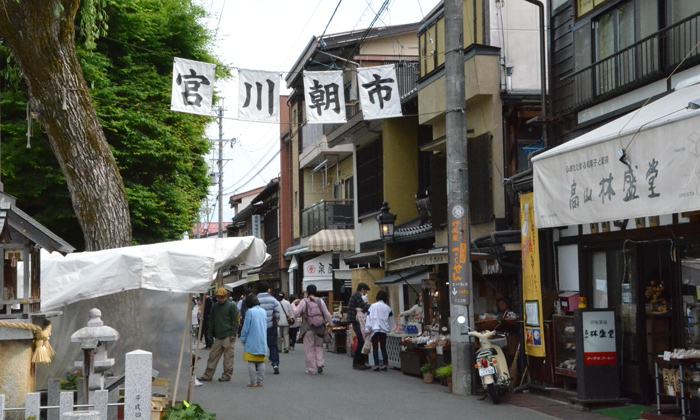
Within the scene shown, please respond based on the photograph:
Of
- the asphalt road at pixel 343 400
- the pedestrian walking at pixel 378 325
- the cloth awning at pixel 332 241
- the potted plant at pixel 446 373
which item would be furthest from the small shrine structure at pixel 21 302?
the cloth awning at pixel 332 241

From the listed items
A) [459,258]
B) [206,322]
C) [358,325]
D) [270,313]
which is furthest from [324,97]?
[206,322]

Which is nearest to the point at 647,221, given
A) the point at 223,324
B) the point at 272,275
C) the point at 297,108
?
the point at 223,324

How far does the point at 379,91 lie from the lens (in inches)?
669

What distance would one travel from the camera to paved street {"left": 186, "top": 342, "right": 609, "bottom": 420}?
40.2 ft

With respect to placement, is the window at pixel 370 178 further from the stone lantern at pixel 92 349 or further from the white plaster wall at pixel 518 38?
the stone lantern at pixel 92 349

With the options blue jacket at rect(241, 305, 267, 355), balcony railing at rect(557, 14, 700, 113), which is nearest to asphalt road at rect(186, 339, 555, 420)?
blue jacket at rect(241, 305, 267, 355)

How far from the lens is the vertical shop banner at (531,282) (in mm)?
13750

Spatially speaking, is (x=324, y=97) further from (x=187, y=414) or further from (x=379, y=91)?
(x=187, y=414)

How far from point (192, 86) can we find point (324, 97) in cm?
281

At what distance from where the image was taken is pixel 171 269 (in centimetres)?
1141

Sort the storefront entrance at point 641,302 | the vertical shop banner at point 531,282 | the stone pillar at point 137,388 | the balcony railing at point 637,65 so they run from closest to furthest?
the stone pillar at point 137,388
the balcony railing at point 637,65
the storefront entrance at point 641,302
the vertical shop banner at point 531,282

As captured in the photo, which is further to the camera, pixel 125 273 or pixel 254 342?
pixel 254 342

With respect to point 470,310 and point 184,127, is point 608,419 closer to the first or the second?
point 470,310

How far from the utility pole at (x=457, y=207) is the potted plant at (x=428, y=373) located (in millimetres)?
2046
